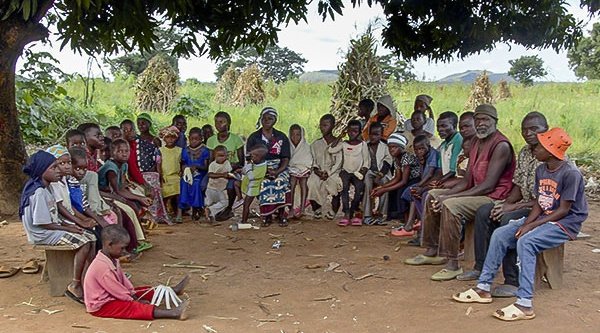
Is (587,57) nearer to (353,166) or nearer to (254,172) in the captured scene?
(353,166)

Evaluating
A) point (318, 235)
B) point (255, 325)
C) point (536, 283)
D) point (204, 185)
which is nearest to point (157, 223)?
point (204, 185)

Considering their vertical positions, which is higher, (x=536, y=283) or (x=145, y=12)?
(x=145, y=12)

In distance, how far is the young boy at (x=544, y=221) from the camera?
4.42 meters

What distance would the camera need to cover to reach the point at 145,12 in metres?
5.57

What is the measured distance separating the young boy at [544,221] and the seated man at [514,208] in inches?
7.5

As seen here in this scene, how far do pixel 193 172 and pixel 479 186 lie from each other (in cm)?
358

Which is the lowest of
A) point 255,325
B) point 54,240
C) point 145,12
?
point 255,325

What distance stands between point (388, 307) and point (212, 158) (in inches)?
146

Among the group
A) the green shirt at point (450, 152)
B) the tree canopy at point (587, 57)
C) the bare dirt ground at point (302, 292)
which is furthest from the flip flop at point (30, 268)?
the tree canopy at point (587, 57)

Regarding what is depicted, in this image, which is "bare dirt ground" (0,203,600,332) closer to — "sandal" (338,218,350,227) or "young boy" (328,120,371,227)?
"sandal" (338,218,350,227)

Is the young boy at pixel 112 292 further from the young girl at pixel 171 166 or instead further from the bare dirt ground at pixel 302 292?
the young girl at pixel 171 166

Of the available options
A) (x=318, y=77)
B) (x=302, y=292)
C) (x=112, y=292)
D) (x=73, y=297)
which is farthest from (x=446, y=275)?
(x=318, y=77)

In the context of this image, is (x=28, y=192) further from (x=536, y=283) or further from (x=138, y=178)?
(x=536, y=283)

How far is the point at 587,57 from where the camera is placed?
30.3 meters
